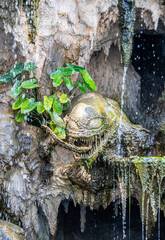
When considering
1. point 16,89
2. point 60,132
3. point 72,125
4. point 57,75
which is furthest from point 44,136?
point 57,75

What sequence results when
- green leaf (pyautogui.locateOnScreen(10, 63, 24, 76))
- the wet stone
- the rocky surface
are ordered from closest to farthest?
1. the wet stone
2. green leaf (pyautogui.locateOnScreen(10, 63, 24, 76))
3. the rocky surface

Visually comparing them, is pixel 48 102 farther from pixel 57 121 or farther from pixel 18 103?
pixel 18 103

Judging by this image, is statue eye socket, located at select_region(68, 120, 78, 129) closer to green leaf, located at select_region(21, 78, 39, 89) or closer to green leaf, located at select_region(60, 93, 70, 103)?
green leaf, located at select_region(60, 93, 70, 103)

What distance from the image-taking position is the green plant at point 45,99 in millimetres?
4254

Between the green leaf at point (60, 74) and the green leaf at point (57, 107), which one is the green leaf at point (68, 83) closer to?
the green leaf at point (60, 74)

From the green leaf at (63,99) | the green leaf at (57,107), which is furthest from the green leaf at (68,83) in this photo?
the green leaf at (57,107)

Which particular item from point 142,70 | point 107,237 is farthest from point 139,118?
point 107,237

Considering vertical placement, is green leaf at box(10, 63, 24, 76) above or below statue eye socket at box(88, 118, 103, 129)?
above

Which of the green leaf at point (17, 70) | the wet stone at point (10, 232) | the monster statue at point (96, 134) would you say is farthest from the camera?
the green leaf at point (17, 70)

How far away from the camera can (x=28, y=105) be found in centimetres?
426

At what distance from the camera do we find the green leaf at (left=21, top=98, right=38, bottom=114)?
13.9 ft

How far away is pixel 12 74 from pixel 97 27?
1.37m

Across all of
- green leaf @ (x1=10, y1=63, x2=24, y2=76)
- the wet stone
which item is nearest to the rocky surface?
green leaf @ (x1=10, y1=63, x2=24, y2=76)

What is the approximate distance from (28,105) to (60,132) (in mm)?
520
